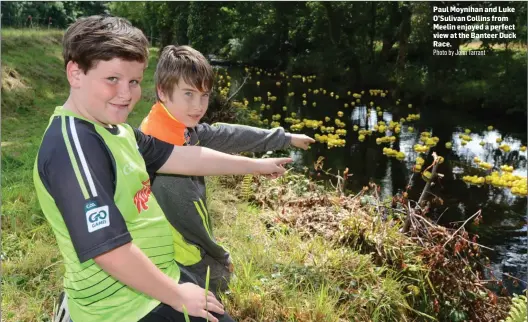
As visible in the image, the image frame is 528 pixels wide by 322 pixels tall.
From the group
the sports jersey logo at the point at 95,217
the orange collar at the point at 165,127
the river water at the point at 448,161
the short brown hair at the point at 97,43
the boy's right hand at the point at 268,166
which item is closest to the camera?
the sports jersey logo at the point at 95,217

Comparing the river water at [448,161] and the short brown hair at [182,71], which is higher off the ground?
the short brown hair at [182,71]

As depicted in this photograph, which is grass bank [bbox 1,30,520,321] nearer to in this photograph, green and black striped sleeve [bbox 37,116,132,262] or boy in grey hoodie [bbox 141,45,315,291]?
boy in grey hoodie [bbox 141,45,315,291]

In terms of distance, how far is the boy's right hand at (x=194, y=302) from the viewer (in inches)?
55.4

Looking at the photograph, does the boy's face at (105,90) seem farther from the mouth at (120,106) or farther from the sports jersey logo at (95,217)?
the sports jersey logo at (95,217)

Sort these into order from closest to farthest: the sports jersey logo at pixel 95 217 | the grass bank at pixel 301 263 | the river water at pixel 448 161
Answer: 1. the sports jersey logo at pixel 95 217
2. the grass bank at pixel 301 263
3. the river water at pixel 448 161

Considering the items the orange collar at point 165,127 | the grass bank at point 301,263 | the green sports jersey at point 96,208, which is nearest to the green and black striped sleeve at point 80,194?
the green sports jersey at point 96,208

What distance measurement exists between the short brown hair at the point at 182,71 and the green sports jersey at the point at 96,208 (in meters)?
0.78

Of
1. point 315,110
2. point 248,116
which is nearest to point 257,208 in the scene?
point 248,116

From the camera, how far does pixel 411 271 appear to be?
4.00 meters

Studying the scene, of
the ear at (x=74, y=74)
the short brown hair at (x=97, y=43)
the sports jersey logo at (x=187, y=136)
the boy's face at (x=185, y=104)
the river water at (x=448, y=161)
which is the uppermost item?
the short brown hair at (x=97, y=43)

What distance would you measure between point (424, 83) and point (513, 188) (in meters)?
10.6

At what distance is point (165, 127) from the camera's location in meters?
2.30

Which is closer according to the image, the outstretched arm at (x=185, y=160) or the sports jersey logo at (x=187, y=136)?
the outstretched arm at (x=185, y=160)

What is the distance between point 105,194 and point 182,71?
117cm
